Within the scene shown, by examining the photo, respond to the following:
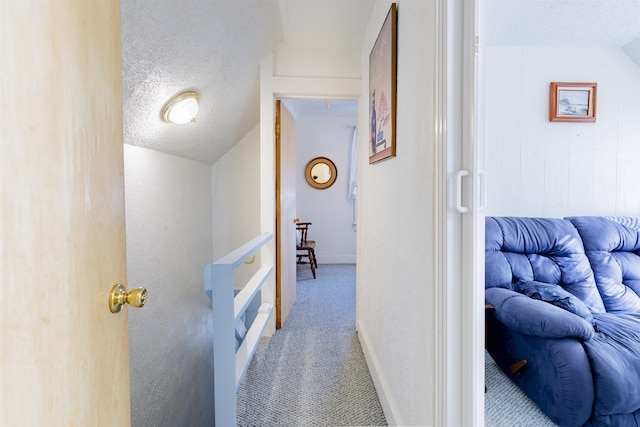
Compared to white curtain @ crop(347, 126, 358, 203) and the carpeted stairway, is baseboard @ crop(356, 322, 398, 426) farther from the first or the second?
white curtain @ crop(347, 126, 358, 203)

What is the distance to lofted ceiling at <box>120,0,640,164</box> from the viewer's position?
1.24m

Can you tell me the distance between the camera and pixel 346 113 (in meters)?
4.58

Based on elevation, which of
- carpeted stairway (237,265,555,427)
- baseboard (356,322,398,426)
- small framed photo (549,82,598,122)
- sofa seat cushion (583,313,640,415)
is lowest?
carpeted stairway (237,265,555,427)

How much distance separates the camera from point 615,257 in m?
2.02

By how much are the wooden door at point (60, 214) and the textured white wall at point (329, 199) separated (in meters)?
4.12

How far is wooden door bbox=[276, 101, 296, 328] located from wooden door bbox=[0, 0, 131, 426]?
1777mm

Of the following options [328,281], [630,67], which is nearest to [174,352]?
[328,281]

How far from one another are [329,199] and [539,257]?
10.4ft

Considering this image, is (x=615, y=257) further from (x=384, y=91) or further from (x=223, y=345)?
(x=223, y=345)

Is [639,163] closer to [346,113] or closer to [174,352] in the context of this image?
[346,113]

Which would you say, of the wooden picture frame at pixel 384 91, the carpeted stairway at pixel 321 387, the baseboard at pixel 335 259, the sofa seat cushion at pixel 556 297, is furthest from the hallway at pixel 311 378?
the baseboard at pixel 335 259

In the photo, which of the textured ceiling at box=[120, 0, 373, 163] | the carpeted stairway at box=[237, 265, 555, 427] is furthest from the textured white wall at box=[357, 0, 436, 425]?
the textured ceiling at box=[120, 0, 373, 163]

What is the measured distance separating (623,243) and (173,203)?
3.34 meters

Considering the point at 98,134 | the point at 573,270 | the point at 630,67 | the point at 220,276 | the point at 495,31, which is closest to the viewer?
the point at 98,134
